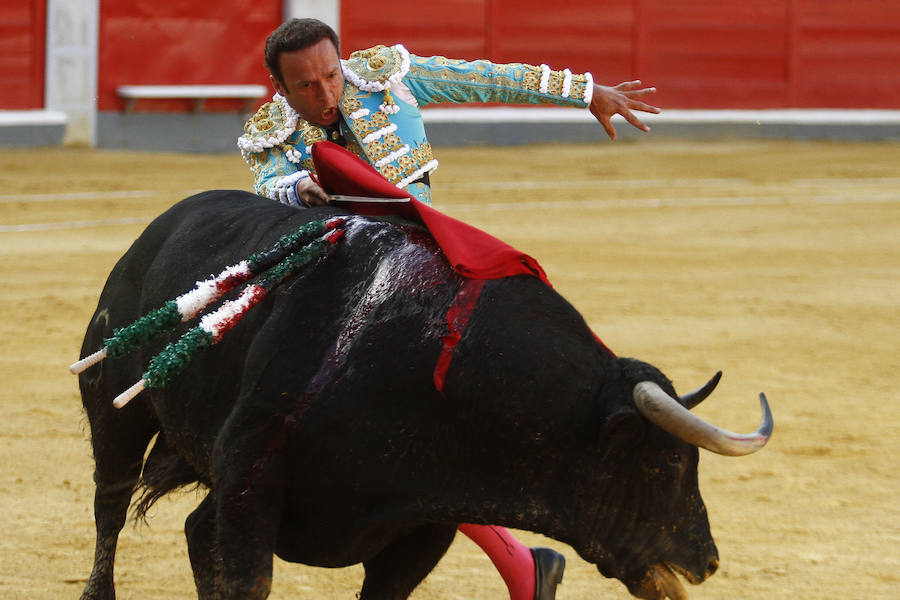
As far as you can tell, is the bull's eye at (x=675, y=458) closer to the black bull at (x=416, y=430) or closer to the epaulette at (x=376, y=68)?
the black bull at (x=416, y=430)

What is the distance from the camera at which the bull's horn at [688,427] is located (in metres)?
1.92

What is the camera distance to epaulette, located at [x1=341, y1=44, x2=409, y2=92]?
264cm

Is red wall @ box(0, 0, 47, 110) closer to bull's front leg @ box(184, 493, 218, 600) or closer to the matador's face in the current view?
the matador's face

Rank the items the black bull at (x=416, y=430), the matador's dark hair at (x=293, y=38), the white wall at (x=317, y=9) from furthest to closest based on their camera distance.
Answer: the white wall at (x=317, y=9) → the matador's dark hair at (x=293, y=38) → the black bull at (x=416, y=430)

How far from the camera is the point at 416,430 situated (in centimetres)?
212

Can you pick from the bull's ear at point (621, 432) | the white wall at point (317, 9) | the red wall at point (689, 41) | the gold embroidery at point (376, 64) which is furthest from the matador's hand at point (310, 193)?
the red wall at point (689, 41)

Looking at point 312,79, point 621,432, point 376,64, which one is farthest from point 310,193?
point 621,432

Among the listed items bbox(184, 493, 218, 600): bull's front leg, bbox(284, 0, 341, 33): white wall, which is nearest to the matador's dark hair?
bbox(184, 493, 218, 600): bull's front leg

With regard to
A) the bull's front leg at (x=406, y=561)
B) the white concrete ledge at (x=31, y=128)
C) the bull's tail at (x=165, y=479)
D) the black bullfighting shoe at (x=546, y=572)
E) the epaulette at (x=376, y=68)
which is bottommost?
the white concrete ledge at (x=31, y=128)

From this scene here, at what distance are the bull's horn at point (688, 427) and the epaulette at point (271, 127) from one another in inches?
39.5

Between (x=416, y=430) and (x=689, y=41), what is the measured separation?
39.1ft

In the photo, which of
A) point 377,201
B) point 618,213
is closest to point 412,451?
point 377,201

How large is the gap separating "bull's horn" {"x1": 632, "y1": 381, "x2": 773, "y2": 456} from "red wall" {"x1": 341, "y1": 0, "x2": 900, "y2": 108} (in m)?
10.5

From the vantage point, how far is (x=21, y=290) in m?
6.19
